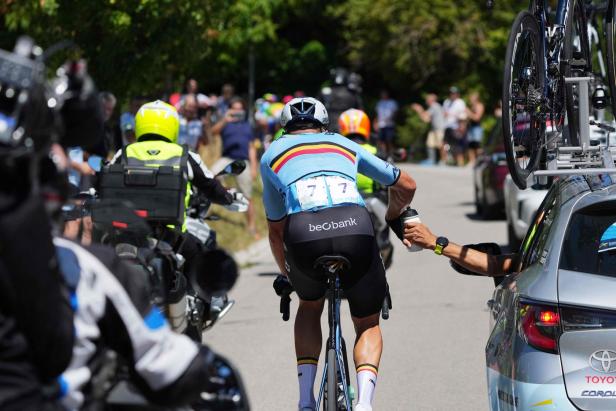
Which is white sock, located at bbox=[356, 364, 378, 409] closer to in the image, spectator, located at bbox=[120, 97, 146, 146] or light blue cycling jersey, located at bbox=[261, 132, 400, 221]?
light blue cycling jersey, located at bbox=[261, 132, 400, 221]

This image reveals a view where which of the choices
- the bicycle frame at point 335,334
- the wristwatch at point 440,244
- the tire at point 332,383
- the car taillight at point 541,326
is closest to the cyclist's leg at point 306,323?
the bicycle frame at point 335,334

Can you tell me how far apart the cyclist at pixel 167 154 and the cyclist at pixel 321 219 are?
1.36m

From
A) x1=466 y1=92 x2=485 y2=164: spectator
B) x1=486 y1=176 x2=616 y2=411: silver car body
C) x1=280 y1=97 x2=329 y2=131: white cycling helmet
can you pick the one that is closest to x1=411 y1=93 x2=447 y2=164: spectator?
x1=466 y1=92 x2=485 y2=164: spectator

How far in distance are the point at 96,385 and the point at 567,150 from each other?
3.65m

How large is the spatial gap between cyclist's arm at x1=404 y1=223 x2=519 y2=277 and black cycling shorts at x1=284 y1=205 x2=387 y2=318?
211 mm

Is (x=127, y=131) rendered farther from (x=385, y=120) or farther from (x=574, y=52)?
(x=385, y=120)

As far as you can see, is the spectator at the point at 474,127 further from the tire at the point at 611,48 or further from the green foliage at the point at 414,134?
the tire at the point at 611,48

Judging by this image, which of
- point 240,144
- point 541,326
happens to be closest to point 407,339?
point 541,326

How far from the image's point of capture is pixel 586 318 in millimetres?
5582

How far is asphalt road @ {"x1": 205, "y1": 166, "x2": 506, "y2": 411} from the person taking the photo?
8795 millimetres

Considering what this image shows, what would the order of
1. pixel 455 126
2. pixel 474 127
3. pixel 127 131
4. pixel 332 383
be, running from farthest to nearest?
pixel 455 126 < pixel 474 127 < pixel 127 131 < pixel 332 383

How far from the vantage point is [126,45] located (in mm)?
16016

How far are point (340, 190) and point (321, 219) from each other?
0.19m

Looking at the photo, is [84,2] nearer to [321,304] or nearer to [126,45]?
[126,45]
